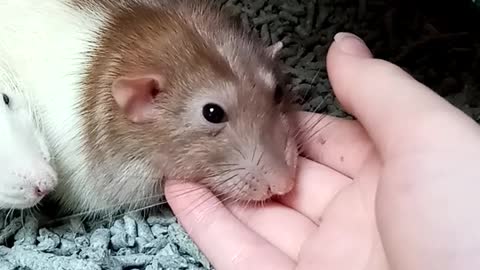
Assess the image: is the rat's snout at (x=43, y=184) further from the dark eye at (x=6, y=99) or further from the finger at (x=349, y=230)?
the finger at (x=349, y=230)

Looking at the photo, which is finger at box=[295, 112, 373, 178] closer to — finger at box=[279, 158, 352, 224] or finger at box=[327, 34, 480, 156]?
finger at box=[279, 158, 352, 224]

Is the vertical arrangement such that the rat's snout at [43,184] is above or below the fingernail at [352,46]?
below

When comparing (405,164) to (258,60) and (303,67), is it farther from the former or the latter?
(303,67)

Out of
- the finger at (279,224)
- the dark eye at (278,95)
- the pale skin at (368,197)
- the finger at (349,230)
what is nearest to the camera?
the pale skin at (368,197)

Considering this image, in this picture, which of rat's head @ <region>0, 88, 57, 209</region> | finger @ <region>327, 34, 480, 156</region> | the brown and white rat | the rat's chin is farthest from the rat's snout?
finger @ <region>327, 34, 480, 156</region>

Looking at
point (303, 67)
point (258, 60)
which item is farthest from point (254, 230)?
point (303, 67)

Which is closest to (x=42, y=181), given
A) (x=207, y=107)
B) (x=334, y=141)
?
(x=207, y=107)

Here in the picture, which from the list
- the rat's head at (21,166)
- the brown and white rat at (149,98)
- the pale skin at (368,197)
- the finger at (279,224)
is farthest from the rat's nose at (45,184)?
the finger at (279,224)
